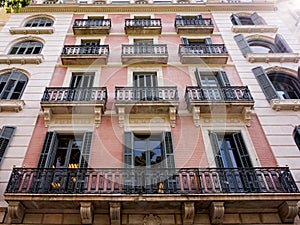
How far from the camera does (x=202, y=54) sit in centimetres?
1278

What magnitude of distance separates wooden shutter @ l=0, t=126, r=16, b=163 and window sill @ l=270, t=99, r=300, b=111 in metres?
10.2

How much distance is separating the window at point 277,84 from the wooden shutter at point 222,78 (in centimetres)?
151

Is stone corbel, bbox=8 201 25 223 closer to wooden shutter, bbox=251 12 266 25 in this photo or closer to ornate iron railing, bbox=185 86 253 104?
ornate iron railing, bbox=185 86 253 104

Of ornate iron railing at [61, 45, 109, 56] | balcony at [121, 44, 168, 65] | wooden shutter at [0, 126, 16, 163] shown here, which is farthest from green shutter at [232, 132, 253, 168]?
wooden shutter at [0, 126, 16, 163]

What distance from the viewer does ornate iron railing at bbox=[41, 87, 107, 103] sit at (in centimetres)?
1058

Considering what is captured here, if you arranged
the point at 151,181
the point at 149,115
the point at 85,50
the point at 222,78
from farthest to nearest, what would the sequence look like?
the point at 85,50 → the point at 222,78 → the point at 149,115 → the point at 151,181

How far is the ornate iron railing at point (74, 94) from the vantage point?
10578 mm

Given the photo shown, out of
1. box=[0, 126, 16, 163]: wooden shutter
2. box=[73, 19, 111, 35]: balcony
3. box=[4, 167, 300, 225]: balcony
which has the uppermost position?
box=[73, 19, 111, 35]: balcony

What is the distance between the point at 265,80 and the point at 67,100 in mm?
8481

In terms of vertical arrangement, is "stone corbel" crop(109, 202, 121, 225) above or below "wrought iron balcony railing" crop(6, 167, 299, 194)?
below

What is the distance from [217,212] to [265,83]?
676cm

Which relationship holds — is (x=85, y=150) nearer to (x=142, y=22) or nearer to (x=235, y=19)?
(x=142, y=22)

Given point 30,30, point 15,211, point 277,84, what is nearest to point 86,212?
point 15,211

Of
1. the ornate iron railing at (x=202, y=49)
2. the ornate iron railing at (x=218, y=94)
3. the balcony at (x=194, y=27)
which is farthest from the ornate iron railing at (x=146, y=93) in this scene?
the balcony at (x=194, y=27)
